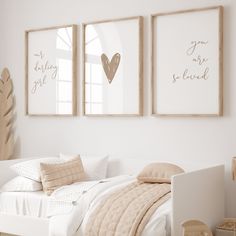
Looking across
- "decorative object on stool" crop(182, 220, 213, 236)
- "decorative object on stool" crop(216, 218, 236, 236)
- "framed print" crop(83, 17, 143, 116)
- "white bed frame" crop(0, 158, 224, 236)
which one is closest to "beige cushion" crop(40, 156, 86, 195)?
"white bed frame" crop(0, 158, 224, 236)

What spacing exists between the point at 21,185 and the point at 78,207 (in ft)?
2.43

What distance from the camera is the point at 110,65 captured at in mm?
4223

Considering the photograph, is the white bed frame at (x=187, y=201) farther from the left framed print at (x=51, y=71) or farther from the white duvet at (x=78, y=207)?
the left framed print at (x=51, y=71)

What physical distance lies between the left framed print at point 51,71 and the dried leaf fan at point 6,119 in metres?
0.19

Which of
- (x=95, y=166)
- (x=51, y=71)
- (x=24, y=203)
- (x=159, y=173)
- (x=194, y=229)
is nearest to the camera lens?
(x=194, y=229)

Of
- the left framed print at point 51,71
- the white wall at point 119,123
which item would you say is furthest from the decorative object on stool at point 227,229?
the left framed print at point 51,71

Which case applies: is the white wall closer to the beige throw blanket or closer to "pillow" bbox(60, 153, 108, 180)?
"pillow" bbox(60, 153, 108, 180)

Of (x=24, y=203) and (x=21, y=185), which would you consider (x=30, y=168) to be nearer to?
(x=21, y=185)

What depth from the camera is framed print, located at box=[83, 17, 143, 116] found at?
4.10 metres

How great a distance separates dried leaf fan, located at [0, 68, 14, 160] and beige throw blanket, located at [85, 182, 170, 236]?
1772 mm

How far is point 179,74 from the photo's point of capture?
12.8 feet

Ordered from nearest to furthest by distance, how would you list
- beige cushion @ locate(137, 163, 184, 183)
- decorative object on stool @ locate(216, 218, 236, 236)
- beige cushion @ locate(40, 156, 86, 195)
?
decorative object on stool @ locate(216, 218, 236, 236)
beige cushion @ locate(137, 163, 184, 183)
beige cushion @ locate(40, 156, 86, 195)

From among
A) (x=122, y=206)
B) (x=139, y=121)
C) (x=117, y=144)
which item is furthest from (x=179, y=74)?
(x=122, y=206)

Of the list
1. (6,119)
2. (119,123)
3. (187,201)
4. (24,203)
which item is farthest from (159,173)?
(6,119)
